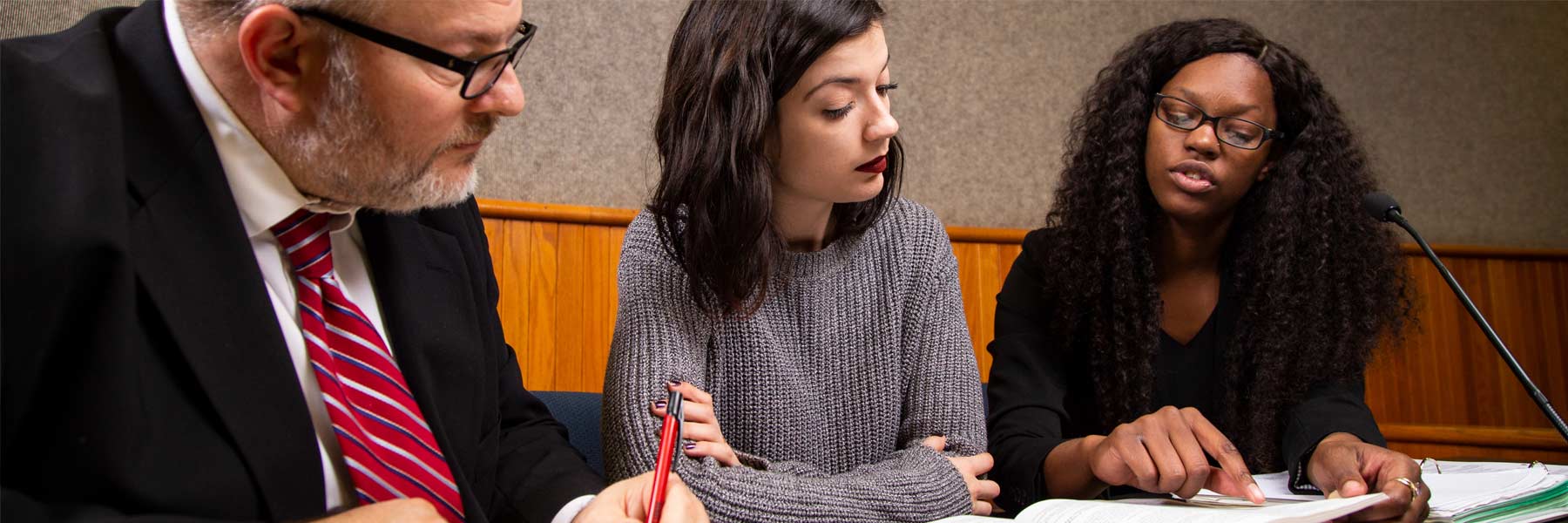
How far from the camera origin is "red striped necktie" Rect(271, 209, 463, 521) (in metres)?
0.80

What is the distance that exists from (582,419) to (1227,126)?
3.00 feet

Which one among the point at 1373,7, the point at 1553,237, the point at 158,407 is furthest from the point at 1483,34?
the point at 158,407

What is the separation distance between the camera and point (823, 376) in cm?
130

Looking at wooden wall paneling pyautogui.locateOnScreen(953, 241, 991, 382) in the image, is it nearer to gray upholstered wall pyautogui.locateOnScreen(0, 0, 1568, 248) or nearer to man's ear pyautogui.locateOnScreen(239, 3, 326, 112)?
gray upholstered wall pyautogui.locateOnScreen(0, 0, 1568, 248)

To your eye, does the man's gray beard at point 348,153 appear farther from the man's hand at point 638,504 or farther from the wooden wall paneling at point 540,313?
the wooden wall paneling at point 540,313

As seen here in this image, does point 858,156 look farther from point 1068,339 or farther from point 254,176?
point 254,176

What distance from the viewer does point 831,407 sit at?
1.29 metres

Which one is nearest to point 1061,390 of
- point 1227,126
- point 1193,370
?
point 1193,370

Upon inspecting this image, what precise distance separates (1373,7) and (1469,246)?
0.62m

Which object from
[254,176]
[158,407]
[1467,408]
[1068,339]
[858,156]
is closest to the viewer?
[158,407]

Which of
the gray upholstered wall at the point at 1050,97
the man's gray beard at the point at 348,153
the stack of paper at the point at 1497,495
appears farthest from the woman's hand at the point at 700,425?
the gray upholstered wall at the point at 1050,97

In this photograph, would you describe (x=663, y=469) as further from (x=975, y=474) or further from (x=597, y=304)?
(x=597, y=304)

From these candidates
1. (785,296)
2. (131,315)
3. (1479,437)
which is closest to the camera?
(131,315)

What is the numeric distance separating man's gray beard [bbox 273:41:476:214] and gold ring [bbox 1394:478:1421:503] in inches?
33.1
